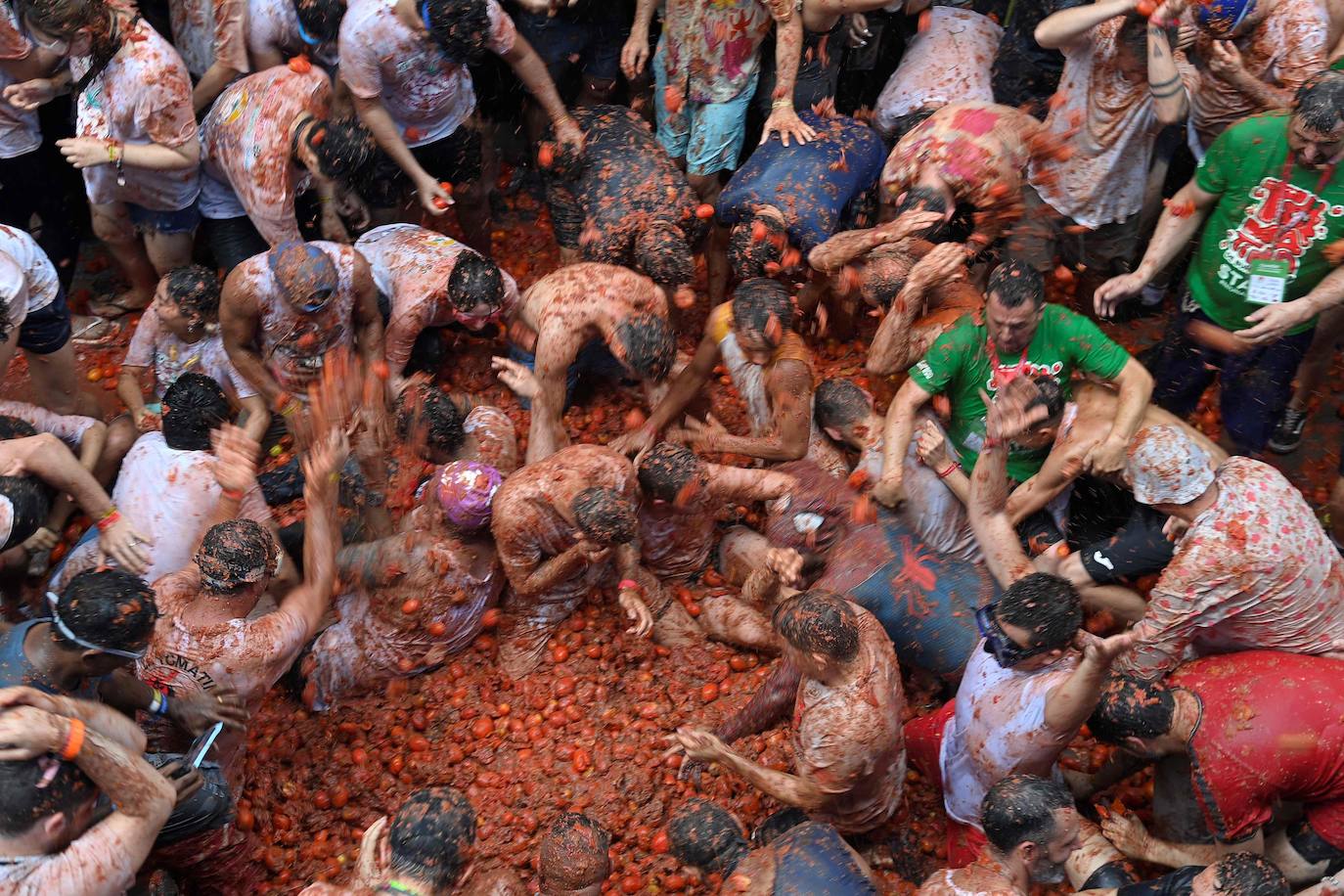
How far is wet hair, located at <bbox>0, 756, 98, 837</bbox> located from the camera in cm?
339

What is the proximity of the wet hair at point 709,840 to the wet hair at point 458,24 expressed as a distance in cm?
378

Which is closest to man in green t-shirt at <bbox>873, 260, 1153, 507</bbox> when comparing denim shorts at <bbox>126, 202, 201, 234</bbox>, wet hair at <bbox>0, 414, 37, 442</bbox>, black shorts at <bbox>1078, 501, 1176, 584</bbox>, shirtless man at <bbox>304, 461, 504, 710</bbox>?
black shorts at <bbox>1078, 501, 1176, 584</bbox>

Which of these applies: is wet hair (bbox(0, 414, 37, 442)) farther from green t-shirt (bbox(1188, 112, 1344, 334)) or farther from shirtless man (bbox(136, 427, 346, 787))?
green t-shirt (bbox(1188, 112, 1344, 334))

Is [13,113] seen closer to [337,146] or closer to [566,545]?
[337,146]

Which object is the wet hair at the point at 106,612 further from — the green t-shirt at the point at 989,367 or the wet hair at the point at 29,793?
the green t-shirt at the point at 989,367

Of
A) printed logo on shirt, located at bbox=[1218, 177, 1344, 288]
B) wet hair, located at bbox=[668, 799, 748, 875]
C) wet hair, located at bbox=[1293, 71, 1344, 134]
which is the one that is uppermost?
wet hair, located at bbox=[1293, 71, 1344, 134]

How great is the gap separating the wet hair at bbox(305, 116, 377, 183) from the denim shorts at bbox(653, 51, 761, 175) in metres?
1.67

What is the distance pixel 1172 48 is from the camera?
5.72 metres

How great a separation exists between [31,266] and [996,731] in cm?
449

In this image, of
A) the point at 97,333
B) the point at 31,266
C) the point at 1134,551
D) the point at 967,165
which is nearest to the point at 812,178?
the point at 967,165

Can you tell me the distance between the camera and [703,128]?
653cm

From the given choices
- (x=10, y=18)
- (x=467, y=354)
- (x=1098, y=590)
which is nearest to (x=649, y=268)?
(x=467, y=354)

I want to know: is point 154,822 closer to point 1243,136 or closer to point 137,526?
point 137,526

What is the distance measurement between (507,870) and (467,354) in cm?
289
